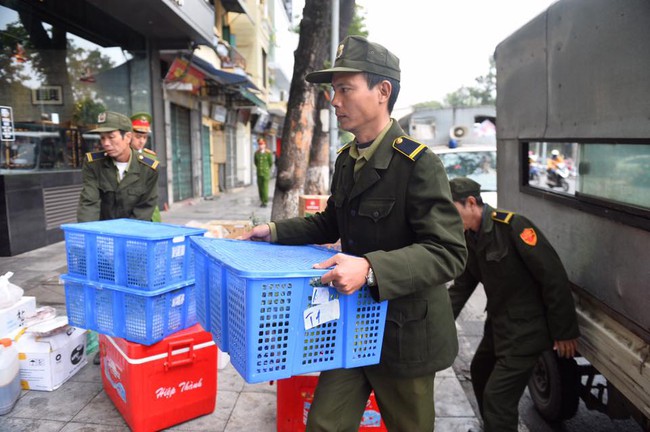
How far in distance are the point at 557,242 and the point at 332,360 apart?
2059mm

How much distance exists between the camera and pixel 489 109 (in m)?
12.1

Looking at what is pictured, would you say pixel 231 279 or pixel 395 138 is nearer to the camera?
pixel 231 279

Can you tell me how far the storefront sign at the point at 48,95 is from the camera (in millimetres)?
8219

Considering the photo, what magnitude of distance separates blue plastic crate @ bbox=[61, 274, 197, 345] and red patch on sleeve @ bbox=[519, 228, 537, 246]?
207 cm

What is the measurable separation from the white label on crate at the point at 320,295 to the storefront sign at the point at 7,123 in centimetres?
722

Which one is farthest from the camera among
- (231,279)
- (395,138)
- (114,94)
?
(114,94)

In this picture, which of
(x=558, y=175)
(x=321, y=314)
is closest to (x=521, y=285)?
(x=321, y=314)

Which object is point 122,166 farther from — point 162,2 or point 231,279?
point 162,2

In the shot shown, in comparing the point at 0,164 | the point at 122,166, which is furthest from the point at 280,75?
the point at 122,166

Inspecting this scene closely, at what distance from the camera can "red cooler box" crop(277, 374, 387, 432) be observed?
9.24 ft

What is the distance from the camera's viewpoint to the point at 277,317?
1565mm

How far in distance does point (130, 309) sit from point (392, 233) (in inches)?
69.1

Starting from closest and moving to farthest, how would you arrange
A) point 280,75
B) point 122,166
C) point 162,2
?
point 122,166 < point 162,2 < point 280,75

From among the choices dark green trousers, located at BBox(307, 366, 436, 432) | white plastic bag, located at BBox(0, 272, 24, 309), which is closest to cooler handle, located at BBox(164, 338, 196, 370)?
dark green trousers, located at BBox(307, 366, 436, 432)
